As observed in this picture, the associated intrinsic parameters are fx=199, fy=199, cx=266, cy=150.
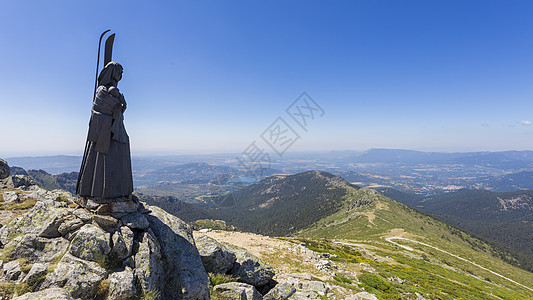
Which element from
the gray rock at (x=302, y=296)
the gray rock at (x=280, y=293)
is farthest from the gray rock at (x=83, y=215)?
the gray rock at (x=302, y=296)

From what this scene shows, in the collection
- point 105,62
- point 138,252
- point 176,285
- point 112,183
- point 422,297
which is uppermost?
point 105,62

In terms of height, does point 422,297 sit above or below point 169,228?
below

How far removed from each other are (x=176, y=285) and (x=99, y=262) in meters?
3.60

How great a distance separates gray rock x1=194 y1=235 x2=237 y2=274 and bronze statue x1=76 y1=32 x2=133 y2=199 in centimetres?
560

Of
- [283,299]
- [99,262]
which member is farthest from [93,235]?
[283,299]

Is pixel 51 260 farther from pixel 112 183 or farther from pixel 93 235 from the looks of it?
pixel 112 183

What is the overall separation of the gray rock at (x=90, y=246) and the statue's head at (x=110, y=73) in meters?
7.80

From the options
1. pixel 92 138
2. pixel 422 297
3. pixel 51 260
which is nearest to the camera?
pixel 51 260

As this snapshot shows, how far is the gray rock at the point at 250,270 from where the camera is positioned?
13.5 metres

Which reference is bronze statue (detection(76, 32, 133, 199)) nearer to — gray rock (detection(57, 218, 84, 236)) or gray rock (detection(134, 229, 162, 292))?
gray rock (detection(57, 218, 84, 236))

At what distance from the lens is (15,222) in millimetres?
9914

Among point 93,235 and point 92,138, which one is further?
point 92,138

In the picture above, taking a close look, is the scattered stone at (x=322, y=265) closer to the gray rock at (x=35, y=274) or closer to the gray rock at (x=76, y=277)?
the gray rock at (x=76, y=277)

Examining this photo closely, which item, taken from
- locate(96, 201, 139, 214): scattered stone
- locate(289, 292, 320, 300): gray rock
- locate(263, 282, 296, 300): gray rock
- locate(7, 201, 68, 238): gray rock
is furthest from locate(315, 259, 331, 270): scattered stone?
locate(7, 201, 68, 238): gray rock
